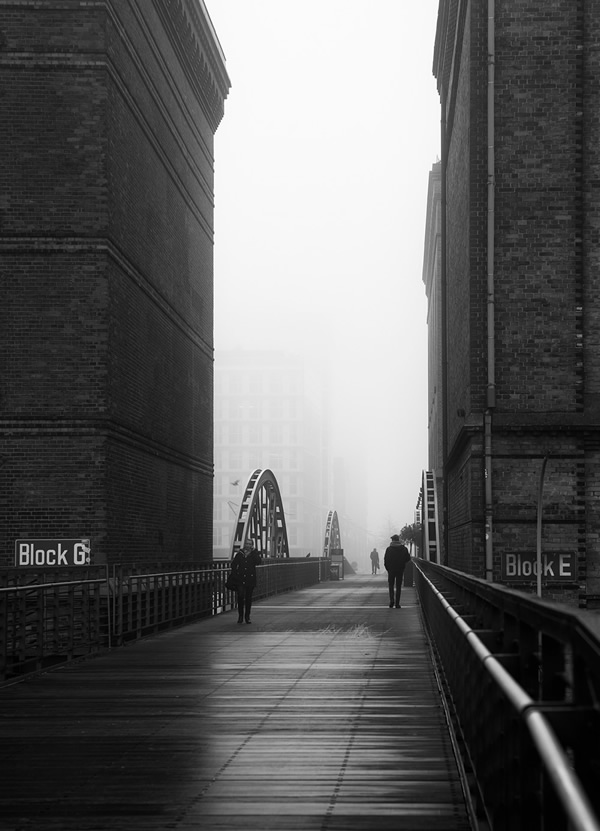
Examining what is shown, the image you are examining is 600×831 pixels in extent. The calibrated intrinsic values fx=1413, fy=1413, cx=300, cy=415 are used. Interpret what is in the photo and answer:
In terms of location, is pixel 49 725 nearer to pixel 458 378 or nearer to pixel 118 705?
pixel 118 705

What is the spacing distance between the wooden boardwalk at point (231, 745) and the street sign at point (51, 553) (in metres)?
6.14

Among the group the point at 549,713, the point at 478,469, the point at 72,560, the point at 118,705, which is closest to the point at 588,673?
the point at 549,713

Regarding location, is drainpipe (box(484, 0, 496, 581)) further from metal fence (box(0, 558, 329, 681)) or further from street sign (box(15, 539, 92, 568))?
street sign (box(15, 539, 92, 568))

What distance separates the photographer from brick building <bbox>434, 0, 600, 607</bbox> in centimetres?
2108

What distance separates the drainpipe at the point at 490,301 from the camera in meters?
21.0

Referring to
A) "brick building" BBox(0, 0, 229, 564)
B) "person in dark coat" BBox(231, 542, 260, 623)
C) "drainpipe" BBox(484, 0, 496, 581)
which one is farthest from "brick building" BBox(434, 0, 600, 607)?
"brick building" BBox(0, 0, 229, 564)

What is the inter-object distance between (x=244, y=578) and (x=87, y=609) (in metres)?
7.33

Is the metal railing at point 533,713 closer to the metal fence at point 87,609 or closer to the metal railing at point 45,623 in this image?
the metal railing at point 45,623

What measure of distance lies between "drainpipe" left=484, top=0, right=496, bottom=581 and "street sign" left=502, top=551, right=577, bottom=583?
1.01 feet

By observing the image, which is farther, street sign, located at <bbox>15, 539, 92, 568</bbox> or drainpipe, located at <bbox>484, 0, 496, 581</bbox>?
street sign, located at <bbox>15, 539, 92, 568</bbox>

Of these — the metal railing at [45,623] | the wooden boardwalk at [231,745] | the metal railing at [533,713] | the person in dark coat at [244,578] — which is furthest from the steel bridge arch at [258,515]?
the metal railing at [533,713]

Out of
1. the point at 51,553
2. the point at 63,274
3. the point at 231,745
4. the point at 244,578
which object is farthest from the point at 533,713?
the point at 244,578

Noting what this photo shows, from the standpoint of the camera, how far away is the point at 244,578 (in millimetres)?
24828

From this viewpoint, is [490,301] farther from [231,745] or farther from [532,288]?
[231,745]
